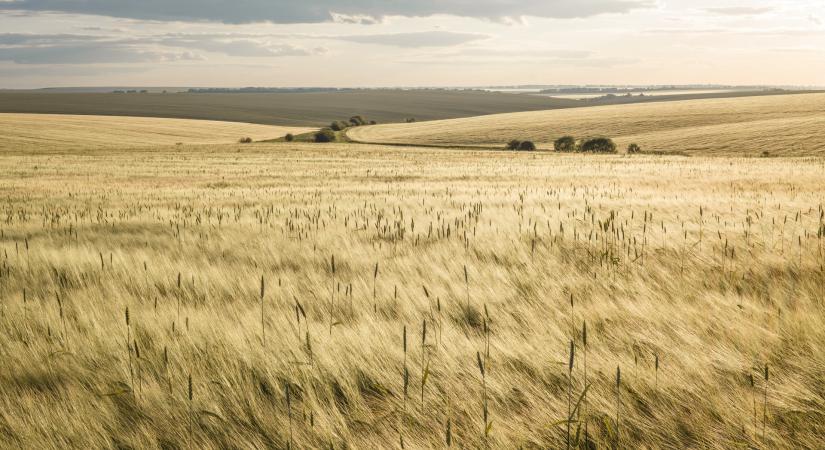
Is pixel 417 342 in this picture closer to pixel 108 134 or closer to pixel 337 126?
pixel 108 134

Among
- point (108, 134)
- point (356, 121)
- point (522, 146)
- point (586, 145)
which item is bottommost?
point (522, 146)

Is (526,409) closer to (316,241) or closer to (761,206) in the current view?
(316,241)

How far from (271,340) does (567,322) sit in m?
1.80

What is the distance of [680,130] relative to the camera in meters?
53.3

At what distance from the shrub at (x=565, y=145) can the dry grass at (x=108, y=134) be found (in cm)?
3762

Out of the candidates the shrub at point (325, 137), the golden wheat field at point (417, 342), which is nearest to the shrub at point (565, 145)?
the shrub at point (325, 137)

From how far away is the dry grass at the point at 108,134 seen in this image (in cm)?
5162

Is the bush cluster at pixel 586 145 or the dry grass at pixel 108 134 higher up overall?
the dry grass at pixel 108 134

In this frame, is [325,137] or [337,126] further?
[337,126]

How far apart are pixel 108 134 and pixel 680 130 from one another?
58.7m

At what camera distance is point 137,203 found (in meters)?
13.2

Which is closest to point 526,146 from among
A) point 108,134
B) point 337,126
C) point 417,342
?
point 337,126

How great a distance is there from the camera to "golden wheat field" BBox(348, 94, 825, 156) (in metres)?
41.3

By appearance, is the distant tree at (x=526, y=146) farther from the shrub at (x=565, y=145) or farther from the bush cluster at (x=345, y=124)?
the bush cluster at (x=345, y=124)
